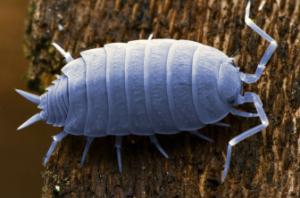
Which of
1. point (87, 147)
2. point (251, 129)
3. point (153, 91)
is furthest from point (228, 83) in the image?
point (87, 147)

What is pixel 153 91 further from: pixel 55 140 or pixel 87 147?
pixel 55 140

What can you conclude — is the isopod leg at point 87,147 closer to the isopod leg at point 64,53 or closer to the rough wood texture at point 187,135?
the rough wood texture at point 187,135

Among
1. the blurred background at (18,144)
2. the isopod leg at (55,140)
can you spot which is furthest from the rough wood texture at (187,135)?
the blurred background at (18,144)

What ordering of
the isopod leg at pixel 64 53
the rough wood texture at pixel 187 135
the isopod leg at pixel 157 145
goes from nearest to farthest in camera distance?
the rough wood texture at pixel 187 135, the isopod leg at pixel 157 145, the isopod leg at pixel 64 53

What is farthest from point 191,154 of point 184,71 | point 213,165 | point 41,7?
point 41,7

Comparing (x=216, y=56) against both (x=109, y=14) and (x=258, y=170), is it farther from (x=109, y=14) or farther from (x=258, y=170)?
(x=109, y=14)

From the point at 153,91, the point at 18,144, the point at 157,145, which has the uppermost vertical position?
the point at 153,91
